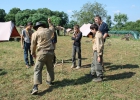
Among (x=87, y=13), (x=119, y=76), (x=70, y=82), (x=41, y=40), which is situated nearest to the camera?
(x=41, y=40)

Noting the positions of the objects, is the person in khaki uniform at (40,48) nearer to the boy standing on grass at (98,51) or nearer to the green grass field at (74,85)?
the green grass field at (74,85)

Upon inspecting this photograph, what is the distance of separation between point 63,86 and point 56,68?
2375 millimetres

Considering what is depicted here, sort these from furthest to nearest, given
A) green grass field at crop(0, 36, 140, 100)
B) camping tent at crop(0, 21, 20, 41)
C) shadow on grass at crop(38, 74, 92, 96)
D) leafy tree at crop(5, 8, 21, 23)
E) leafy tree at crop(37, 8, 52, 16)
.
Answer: leafy tree at crop(37, 8, 52, 16) < leafy tree at crop(5, 8, 21, 23) < camping tent at crop(0, 21, 20, 41) < shadow on grass at crop(38, 74, 92, 96) < green grass field at crop(0, 36, 140, 100)

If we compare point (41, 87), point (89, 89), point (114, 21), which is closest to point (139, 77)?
point (89, 89)

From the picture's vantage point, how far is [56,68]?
872cm

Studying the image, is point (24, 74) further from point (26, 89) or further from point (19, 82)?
point (26, 89)

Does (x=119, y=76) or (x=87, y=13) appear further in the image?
(x=87, y=13)

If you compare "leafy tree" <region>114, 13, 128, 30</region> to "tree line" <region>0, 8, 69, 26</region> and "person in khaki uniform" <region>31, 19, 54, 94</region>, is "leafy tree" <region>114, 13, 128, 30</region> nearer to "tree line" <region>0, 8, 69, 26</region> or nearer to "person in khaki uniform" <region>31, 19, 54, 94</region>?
"tree line" <region>0, 8, 69, 26</region>

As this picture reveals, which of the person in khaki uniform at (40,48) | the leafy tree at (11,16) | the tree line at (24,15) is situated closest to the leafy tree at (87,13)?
the tree line at (24,15)

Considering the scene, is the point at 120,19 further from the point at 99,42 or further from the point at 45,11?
the point at 99,42

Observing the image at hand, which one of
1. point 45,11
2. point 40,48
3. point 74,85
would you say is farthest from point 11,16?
point 40,48

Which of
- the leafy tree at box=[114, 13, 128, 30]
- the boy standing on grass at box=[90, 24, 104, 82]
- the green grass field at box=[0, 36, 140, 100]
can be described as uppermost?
the leafy tree at box=[114, 13, 128, 30]

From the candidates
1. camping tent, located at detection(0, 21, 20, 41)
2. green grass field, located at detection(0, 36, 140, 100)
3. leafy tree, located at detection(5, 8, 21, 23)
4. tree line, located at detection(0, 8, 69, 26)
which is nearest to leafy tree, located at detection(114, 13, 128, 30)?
tree line, located at detection(0, 8, 69, 26)

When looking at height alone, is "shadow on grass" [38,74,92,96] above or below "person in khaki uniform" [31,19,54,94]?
below
